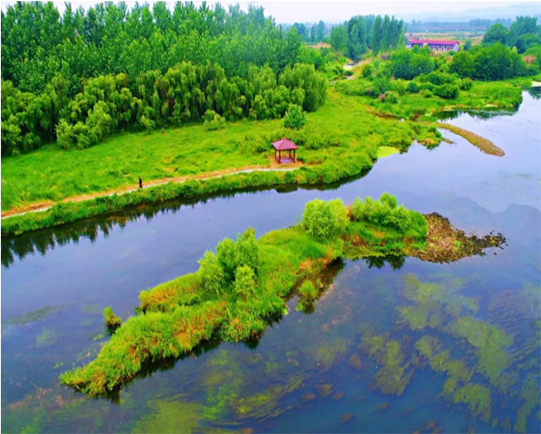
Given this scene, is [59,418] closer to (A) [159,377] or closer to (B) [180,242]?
(A) [159,377]

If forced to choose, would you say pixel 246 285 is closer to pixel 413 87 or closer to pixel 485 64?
pixel 413 87

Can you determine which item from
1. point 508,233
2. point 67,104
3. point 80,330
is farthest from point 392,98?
point 80,330

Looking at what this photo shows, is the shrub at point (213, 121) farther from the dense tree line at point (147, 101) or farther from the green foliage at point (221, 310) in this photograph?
the green foliage at point (221, 310)

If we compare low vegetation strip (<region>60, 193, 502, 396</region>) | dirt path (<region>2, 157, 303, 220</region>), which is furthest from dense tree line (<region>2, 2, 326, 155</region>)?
low vegetation strip (<region>60, 193, 502, 396</region>)

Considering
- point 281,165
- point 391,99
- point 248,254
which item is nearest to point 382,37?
point 391,99

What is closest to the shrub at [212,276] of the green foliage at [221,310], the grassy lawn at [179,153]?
the green foliage at [221,310]
